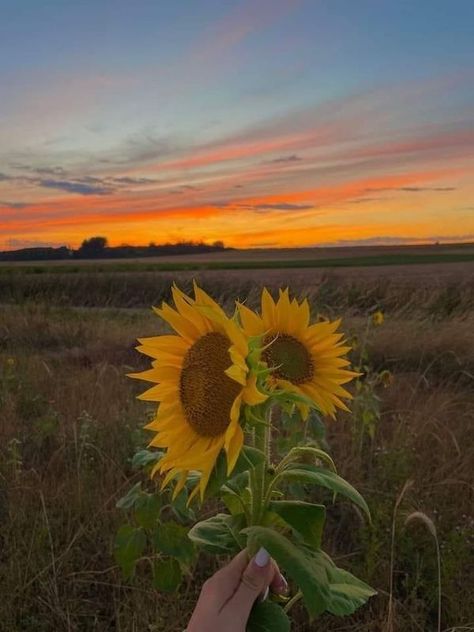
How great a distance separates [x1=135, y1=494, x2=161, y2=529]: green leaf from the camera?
61.3 inches

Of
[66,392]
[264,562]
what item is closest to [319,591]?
[264,562]

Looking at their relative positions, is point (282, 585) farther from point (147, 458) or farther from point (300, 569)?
point (147, 458)

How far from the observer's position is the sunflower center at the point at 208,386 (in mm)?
817

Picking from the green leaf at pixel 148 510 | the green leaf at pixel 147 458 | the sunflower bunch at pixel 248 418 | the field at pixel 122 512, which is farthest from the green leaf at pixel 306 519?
the field at pixel 122 512

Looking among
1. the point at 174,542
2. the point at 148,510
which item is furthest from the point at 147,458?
the point at 174,542

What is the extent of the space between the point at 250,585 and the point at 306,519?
0.12m

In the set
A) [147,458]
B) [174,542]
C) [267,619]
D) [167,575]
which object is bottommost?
[167,575]

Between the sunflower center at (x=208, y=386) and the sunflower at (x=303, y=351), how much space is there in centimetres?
12

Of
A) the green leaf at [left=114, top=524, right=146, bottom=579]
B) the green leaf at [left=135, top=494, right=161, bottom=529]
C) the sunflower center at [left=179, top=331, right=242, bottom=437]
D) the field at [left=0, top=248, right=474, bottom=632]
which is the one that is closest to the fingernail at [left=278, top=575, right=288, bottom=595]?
the sunflower center at [left=179, top=331, right=242, bottom=437]

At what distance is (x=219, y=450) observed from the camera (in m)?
0.79

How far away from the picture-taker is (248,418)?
77 centimetres

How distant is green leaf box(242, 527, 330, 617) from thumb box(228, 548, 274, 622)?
0.13 feet

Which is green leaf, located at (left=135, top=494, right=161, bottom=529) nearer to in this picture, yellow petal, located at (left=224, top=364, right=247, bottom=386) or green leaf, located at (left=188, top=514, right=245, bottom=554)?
green leaf, located at (left=188, top=514, right=245, bottom=554)

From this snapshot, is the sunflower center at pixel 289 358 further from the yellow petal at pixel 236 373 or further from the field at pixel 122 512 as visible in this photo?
the field at pixel 122 512
